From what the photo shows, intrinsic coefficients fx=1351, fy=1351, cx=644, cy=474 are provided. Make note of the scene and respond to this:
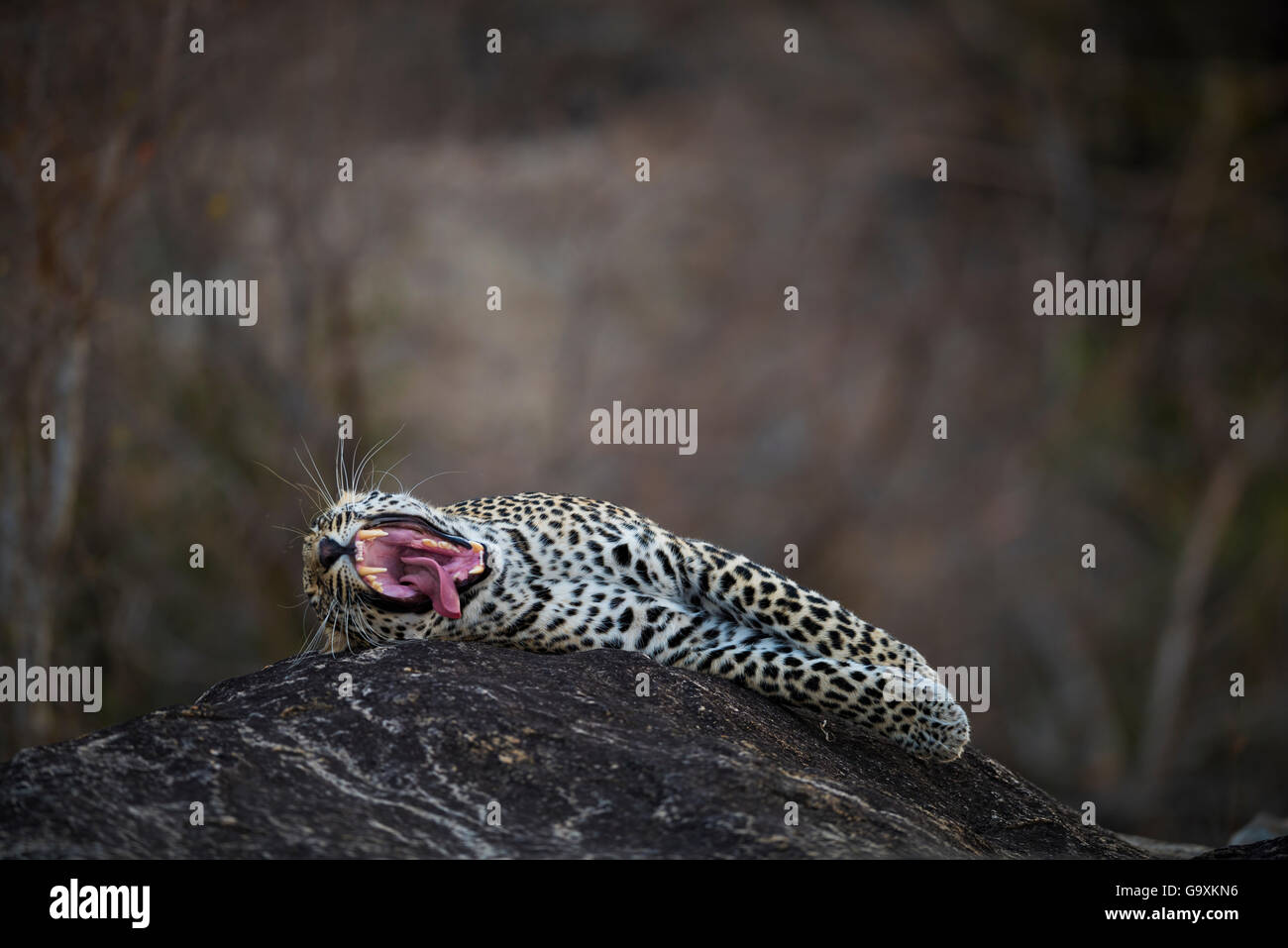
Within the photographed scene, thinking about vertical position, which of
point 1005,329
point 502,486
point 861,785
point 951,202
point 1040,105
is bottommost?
point 861,785

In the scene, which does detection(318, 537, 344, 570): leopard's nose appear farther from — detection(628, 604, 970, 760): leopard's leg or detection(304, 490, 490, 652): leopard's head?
detection(628, 604, 970, 760): leopard's leg

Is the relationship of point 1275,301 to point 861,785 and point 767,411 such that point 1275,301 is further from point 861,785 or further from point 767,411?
point 861,785

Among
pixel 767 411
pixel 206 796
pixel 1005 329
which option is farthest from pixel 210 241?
pixel 1005 329

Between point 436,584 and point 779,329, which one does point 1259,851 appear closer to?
point 436,584

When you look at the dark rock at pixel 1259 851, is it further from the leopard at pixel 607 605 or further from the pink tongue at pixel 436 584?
the pink tongue at pixel 436 584

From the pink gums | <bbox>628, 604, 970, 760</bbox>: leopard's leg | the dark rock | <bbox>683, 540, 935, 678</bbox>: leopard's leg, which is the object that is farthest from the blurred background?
the dark rock

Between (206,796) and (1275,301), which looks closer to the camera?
(206,796)

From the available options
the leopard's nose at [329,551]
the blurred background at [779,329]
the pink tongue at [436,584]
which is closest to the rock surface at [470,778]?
the pink tongue at [436,584]
